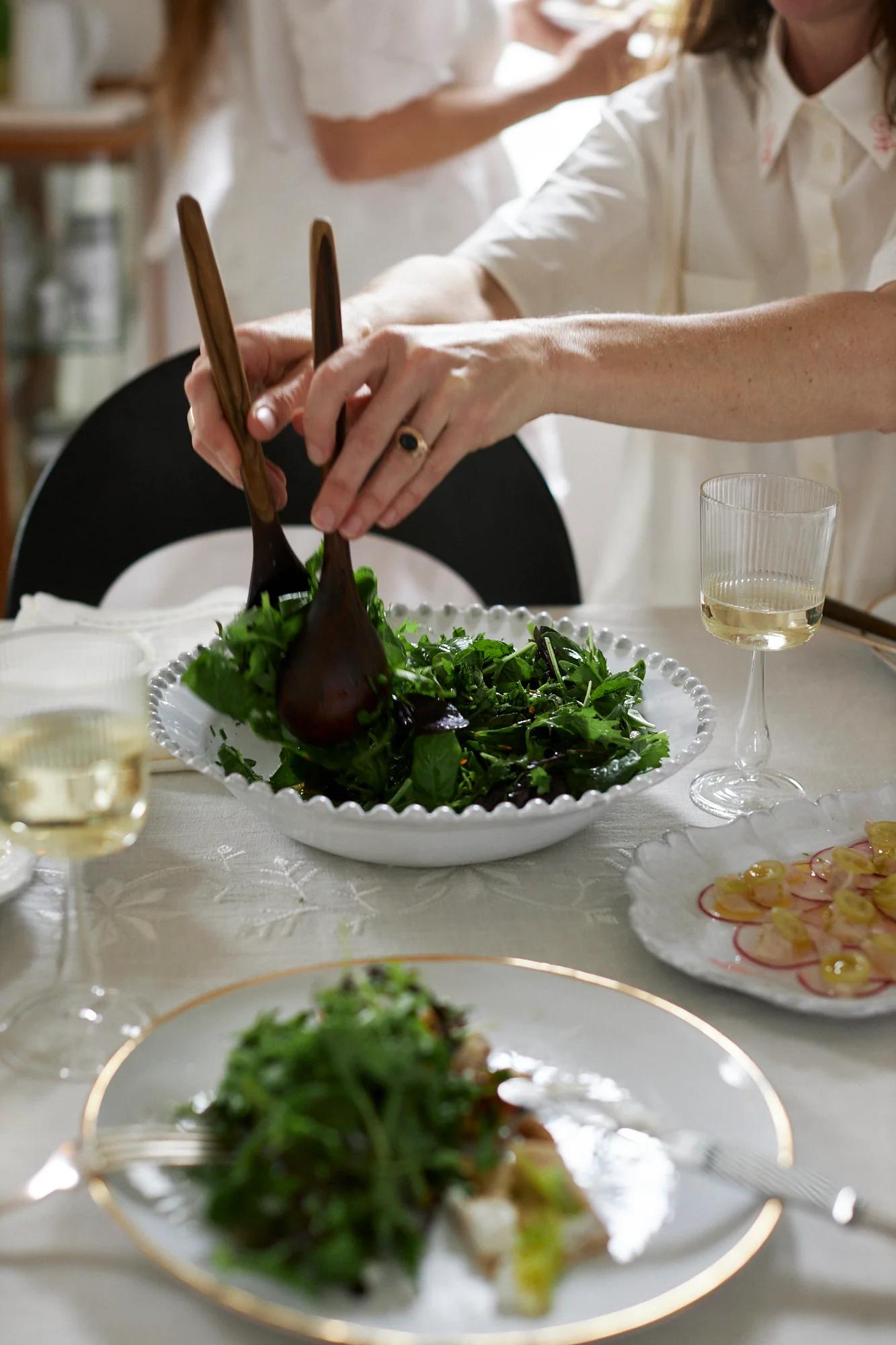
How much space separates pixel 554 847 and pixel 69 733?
1.08 ft

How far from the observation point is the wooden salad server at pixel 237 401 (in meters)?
0.72

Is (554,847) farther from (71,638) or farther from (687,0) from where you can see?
(687,0)

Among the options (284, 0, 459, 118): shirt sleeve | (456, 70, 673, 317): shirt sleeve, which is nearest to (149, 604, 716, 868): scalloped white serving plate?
(456, 70, 673, 317): shirt sleeve

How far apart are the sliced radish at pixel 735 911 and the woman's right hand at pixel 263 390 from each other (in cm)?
38

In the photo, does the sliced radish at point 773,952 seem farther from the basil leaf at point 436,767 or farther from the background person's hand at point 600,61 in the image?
the background person's hand at point 600,61

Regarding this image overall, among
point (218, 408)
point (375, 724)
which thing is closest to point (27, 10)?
point (218, 408)

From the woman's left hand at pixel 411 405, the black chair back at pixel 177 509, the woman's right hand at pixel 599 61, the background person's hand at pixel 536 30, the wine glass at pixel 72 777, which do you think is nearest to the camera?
the wine glass at pixel 72 777

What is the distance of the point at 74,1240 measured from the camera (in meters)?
0.48

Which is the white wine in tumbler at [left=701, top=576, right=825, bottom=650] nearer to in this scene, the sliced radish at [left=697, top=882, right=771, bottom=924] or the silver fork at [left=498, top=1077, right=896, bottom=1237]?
the sliced radish at [left=697, top=882, right=771, bottom=924]

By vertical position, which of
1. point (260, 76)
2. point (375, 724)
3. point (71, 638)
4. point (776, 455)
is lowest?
point (776, 455)

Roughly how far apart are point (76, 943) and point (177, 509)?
77cm

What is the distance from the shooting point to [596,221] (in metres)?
1.50

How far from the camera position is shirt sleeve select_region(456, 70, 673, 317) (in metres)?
1.44

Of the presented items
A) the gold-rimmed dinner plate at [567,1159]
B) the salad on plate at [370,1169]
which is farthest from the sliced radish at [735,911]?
the salad on plate at [370,1169]
